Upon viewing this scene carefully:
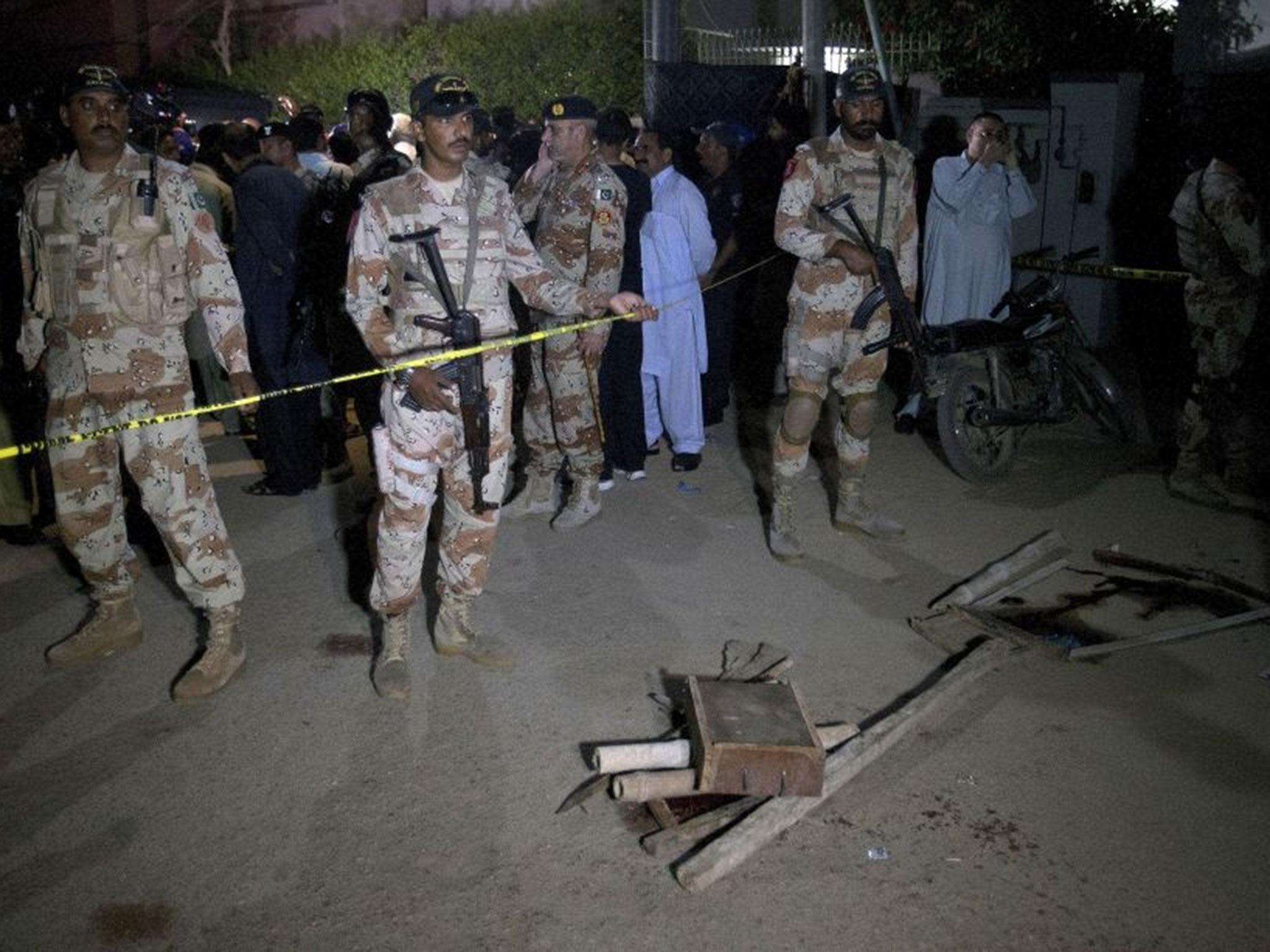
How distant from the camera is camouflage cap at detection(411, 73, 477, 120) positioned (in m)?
3.70

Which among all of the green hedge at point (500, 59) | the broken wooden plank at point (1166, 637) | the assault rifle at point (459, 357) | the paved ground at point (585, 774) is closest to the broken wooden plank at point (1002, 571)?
the paved ground at point (585, 774)

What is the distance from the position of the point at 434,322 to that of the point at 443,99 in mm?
733

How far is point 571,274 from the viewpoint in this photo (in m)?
5.59

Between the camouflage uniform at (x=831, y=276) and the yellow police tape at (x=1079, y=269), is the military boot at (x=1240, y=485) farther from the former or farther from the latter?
the camouflage uniform at (x=831, y=276)

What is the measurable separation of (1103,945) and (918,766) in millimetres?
855

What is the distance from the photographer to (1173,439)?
7.10 metres

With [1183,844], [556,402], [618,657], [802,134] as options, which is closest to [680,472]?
[556,402]

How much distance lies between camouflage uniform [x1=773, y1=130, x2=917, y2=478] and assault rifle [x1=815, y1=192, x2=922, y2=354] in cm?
4

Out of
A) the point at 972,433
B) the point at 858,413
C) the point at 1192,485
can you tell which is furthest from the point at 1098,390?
the point at 858,413

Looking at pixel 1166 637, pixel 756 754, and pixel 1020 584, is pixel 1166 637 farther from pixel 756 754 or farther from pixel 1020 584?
pixel 756 754

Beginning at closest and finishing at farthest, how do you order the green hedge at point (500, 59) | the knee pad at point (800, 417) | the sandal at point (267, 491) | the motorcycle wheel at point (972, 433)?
the knee pad at point (800, 417) < the motorcycle wheel at point (972, 433) < the sandal at point (267, 491) < the green hedge at point (500, 59)

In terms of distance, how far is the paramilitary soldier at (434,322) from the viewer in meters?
3.76

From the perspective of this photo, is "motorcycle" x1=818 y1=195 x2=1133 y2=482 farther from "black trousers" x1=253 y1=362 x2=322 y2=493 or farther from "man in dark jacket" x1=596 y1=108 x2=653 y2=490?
"black trousers" x1=253 y1=362 x2=322 y2=493

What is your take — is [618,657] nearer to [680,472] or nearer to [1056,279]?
[680,472]
